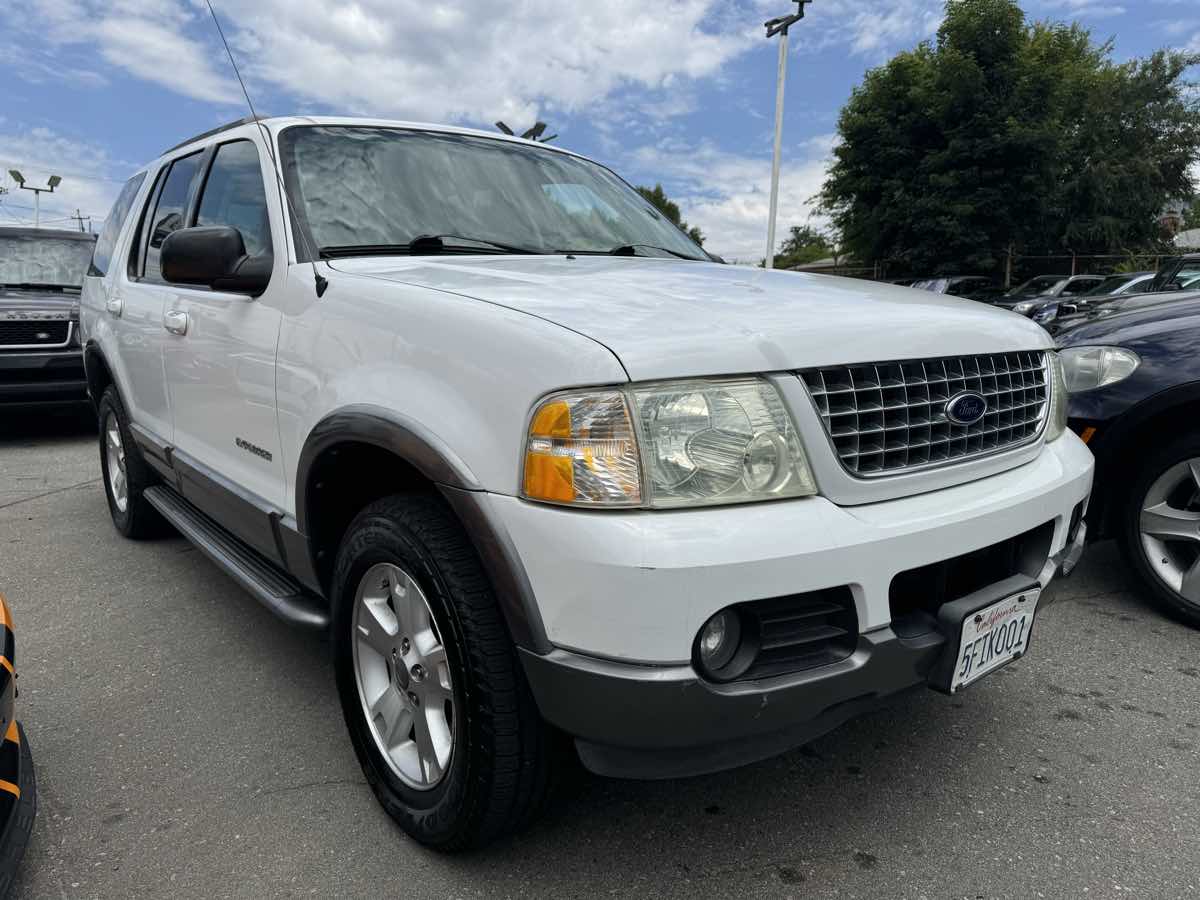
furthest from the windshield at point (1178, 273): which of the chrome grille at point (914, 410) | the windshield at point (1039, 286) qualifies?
the windshield at point (1039, 286)

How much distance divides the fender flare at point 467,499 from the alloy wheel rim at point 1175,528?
104 inches

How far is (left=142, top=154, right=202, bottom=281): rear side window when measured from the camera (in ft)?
11.2

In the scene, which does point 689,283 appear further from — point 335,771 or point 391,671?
point 335,771

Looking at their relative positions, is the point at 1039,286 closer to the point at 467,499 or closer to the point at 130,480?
the point at 130,480

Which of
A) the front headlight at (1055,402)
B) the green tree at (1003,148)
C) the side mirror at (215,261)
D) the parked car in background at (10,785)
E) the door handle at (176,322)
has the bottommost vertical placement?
the parked car in background at (10,785)

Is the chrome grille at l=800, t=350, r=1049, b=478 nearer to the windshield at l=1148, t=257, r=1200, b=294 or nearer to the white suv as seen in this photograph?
the white suv

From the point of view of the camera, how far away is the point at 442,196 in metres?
2.66

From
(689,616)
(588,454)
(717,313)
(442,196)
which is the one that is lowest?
(689,616)

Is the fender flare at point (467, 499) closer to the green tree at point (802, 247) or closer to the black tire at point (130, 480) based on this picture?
the black tire at point (130, 480)

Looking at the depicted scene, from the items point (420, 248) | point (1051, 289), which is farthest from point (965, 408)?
point (1051, 289)

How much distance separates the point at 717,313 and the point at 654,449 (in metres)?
0.39

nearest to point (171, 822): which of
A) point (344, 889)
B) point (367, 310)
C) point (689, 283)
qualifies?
point (344, 889)

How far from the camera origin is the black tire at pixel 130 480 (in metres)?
3.91

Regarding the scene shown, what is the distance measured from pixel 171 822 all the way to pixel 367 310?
1348 mm
